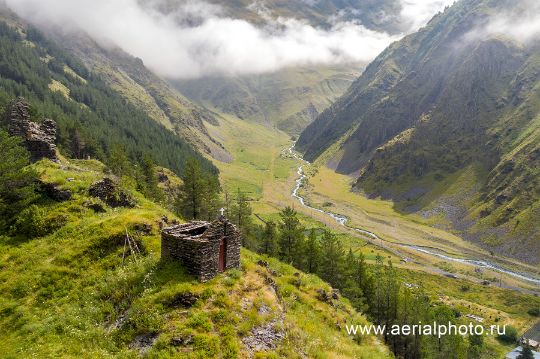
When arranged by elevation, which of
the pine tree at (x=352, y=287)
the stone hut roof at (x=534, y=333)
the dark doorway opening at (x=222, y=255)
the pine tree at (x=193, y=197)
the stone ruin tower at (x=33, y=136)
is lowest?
the stone hut roof at (x=534, y=333)

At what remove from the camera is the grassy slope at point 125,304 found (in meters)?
23.2

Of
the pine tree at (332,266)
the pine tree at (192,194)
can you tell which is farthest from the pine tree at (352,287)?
the pine tree at (192,194)

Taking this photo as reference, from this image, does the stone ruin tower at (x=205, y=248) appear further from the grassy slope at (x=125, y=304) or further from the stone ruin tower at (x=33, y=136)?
the stone ruin tower at (x=33, y=136)

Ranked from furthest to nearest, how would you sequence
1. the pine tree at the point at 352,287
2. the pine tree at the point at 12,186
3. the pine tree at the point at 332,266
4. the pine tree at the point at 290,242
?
the pine tree at the point at 290,242 → the pine tree at the point at 332,266 → the pine tree at the point at 352,287 → the pine tree at the point at 12,186

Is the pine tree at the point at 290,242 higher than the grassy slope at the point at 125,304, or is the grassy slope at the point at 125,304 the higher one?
the grassy slope at the point at 125,304

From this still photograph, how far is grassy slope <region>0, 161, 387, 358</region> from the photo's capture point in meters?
23.2

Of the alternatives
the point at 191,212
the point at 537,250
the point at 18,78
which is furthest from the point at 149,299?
the point at 18,78

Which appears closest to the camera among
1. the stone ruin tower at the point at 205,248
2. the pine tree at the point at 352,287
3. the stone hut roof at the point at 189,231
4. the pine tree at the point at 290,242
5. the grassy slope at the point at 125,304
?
the grassy slope at the point at 125,304

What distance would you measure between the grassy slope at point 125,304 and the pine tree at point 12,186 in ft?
10.8

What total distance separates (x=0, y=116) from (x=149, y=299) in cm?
8498

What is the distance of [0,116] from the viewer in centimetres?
8925

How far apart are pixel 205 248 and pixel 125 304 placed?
6095 millimetres

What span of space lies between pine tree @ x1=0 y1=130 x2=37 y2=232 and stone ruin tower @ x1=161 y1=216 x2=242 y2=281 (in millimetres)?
19812

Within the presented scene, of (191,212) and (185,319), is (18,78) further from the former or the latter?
(185,319)
